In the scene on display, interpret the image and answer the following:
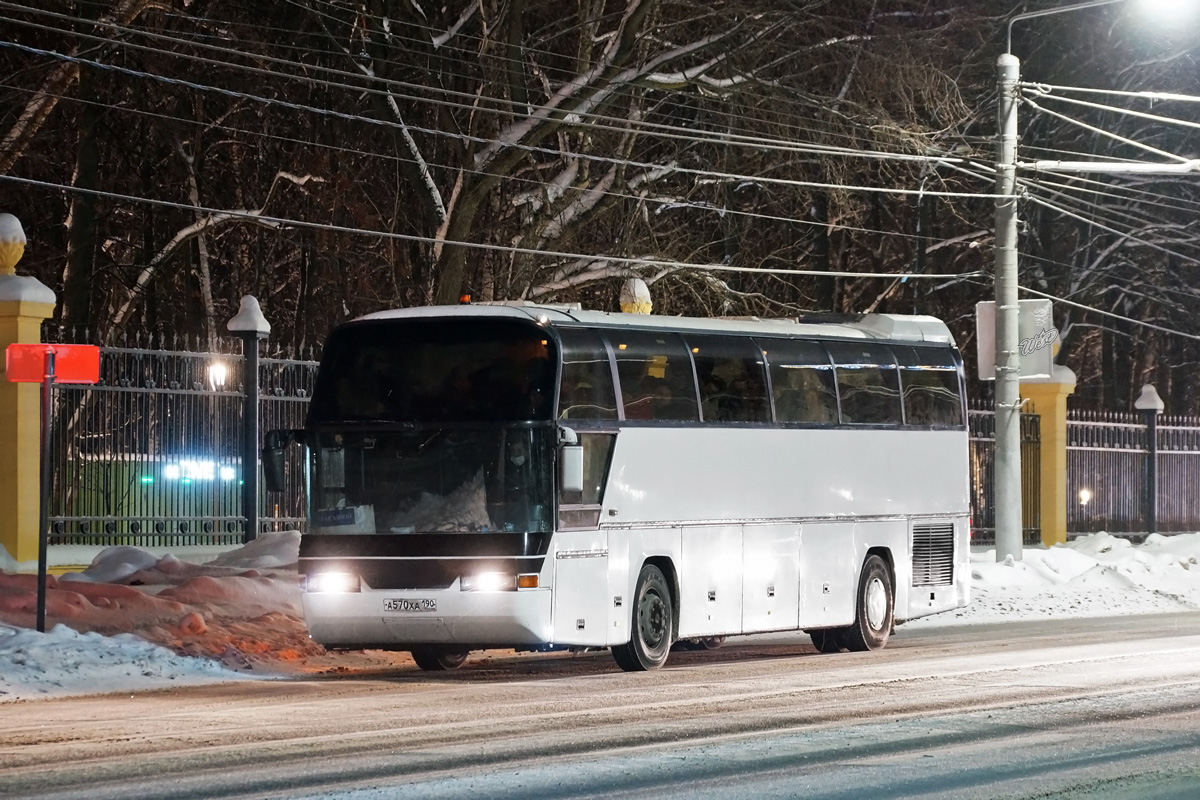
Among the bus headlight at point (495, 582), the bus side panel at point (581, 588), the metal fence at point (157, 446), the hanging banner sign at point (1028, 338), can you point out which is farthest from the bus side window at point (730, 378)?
the hanging banner sign at point (1028, 338)

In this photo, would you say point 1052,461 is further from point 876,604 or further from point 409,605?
point 409,605

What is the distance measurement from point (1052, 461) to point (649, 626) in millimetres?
20756

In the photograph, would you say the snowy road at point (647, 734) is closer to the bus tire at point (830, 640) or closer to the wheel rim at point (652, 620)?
the wheel rim at point (652, 620)

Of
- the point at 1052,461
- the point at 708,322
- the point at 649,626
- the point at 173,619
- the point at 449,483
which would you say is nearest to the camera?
the point at 449,483

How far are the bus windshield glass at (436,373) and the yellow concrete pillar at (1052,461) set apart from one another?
21.7 metres

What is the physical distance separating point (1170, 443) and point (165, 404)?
23256mm

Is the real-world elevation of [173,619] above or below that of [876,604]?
above

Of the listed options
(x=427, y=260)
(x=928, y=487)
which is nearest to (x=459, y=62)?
(x=427, y=260)

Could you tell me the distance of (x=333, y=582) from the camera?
1741cm

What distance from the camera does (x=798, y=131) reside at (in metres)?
35.2

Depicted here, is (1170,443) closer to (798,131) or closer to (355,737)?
(798,131)

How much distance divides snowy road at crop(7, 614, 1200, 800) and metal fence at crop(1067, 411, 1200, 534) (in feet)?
67.6

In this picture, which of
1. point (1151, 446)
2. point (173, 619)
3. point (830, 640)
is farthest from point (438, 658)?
point (1151, 446)

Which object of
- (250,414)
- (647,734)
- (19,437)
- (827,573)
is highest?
(250,414)
